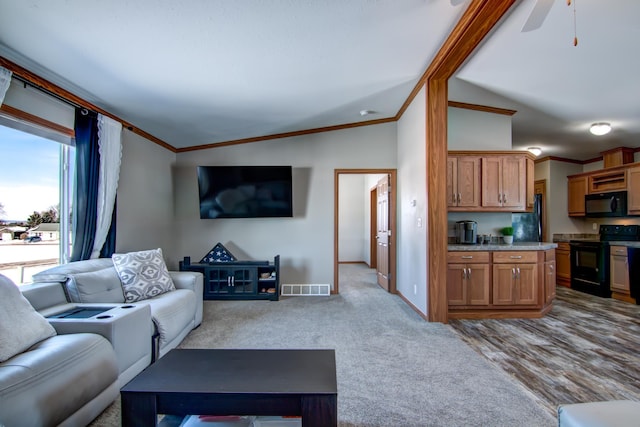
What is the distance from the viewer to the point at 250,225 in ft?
15.8

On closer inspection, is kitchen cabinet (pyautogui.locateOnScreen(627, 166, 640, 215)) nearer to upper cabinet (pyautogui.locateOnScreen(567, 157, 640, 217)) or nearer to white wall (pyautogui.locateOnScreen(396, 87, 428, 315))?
upper cabinet (pyautogui.locateOnScreen(567, 157, 640, 217))

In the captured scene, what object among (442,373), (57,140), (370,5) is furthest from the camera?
(57,140)

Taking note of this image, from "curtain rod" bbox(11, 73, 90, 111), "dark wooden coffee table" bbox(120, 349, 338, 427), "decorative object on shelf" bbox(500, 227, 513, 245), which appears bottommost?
"dark wooden coffee table" bbox(120, 349, 338, 427)

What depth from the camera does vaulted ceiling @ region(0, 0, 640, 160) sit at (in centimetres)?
197

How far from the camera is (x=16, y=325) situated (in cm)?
156

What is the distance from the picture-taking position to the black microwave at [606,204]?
188 inches

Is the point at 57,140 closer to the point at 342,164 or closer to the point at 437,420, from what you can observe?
the point at 342,164

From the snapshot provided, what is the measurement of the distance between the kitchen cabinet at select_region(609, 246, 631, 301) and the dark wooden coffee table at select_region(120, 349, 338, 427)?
5.45m

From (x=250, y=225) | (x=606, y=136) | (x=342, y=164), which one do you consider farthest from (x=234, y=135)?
(x=606, y=136)

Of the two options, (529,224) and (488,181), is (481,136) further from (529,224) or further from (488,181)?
(529,224)

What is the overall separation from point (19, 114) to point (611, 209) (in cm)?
786

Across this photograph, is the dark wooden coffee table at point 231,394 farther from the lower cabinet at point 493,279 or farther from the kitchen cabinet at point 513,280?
the kitchen cabinet at point 513,280

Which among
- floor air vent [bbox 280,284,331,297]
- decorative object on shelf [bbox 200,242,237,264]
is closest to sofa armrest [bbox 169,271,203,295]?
decorative object on shelf [bbox 200,242,237,264]

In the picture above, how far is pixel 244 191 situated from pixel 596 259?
230 inches
